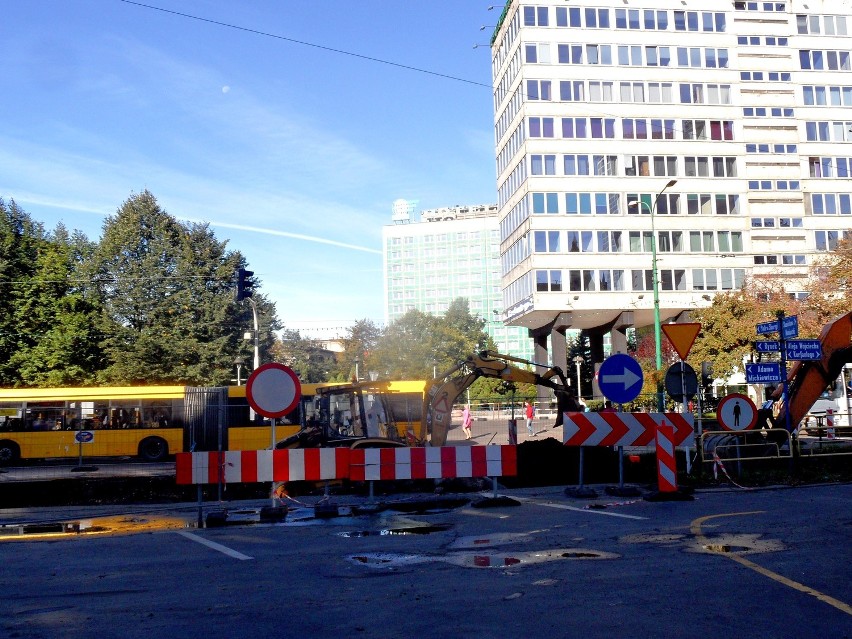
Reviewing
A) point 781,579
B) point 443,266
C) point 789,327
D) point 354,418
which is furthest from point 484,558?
point 443,266

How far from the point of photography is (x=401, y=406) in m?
23.5

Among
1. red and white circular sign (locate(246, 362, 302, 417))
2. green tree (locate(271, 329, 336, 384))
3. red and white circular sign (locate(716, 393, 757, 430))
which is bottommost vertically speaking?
red and white circular sign (locate(716, 393, 757, 430))

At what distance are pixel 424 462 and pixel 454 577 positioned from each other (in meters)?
5.84

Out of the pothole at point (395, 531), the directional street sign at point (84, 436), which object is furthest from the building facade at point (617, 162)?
the pothole at point (395, 531)

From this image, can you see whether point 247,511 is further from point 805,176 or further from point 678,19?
point 805,176

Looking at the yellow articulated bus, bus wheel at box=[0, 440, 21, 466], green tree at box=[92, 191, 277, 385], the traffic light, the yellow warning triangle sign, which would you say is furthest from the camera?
green tree at box=[92, 191, 277, 385]

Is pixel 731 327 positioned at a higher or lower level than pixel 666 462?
higher

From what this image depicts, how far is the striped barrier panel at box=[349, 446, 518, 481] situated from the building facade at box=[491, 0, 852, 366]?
40.0m

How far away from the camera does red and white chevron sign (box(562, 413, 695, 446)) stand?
46.8ft

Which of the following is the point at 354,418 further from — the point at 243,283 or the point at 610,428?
the point at 610,428

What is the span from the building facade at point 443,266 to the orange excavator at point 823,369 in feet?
438

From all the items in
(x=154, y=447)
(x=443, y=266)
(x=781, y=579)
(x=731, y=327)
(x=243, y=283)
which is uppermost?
(x=443, y=266)

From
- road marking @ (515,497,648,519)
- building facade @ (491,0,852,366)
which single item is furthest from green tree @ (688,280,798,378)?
road marking @ (515,497,648,519)

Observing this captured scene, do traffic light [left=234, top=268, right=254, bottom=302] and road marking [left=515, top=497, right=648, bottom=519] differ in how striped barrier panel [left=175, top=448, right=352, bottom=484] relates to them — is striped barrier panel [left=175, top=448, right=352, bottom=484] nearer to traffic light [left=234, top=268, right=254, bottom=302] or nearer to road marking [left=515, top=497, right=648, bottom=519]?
road marking [left=515, top=497, right=648, bottom=519]
